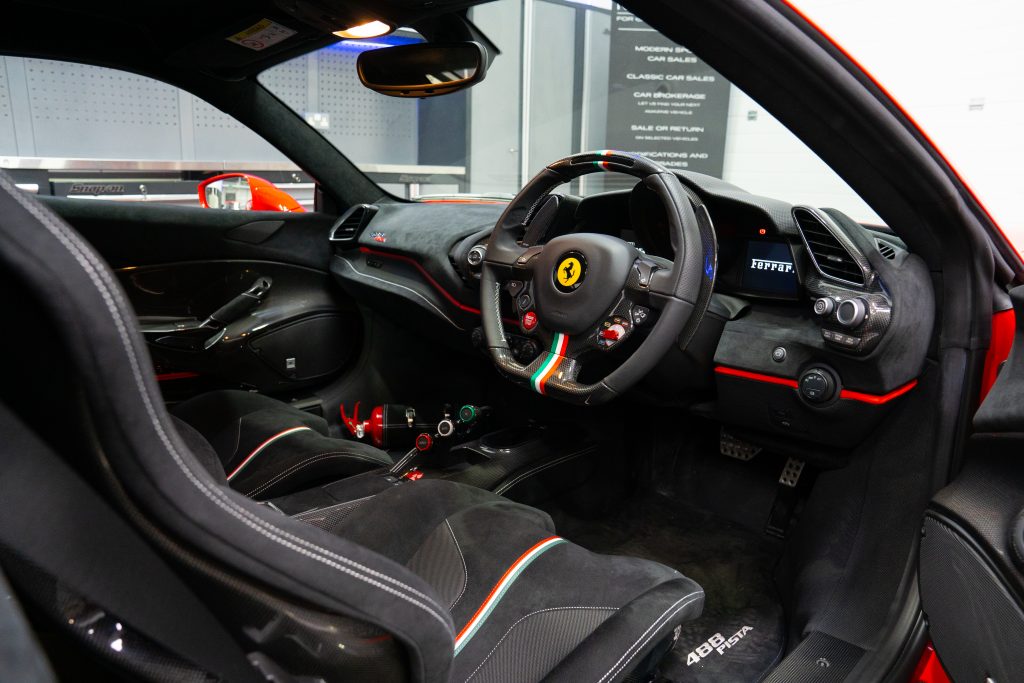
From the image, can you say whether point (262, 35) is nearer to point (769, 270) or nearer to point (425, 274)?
point (425, 274)

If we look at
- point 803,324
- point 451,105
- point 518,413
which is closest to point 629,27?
point 451,105

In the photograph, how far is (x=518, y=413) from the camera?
8.44 ft

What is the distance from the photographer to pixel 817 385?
1575 mm

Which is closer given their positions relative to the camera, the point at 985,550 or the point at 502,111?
the point at 985,550

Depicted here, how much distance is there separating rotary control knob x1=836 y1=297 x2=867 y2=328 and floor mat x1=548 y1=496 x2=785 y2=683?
780 millimetres

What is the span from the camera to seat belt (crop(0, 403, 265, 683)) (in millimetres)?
499

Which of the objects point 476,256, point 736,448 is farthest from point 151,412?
point 736,448

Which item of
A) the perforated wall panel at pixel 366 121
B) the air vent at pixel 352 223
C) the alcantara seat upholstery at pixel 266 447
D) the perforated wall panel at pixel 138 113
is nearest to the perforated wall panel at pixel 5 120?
the perforated wall panel at pixel 138 113

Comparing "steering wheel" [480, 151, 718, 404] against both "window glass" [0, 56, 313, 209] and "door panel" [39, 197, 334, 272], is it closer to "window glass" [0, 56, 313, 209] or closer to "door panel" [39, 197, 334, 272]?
"door panel" [39, 197, 334, 272]

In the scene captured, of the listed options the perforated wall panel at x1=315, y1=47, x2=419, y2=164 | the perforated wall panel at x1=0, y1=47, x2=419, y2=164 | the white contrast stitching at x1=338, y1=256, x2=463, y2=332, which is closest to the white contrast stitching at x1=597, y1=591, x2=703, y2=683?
the white contrast stitching at x1=338, y1=256, x2=463, y2=332

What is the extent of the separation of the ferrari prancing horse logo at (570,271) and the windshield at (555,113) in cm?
410

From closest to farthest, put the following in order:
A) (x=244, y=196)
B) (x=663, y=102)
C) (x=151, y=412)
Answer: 1. (x=151, y=412)
2. (x=244, y=196)
3. (x=663, y=102)

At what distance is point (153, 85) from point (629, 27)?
407cm

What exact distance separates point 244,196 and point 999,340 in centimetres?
246
